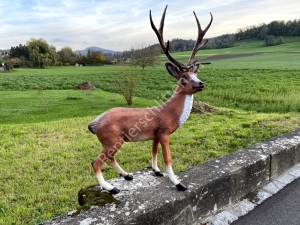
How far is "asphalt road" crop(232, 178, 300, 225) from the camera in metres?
2.75

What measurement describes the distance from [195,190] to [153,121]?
0.90 meters

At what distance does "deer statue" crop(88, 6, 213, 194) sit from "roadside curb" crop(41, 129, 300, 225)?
7.6 inches

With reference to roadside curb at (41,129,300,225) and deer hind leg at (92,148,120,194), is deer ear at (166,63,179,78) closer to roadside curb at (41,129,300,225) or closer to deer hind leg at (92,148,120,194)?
deer hind leg at (92,148,120,194)

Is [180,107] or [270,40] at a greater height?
[270,40]

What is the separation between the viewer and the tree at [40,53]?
50781 mm

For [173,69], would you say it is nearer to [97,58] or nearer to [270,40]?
[97,58]

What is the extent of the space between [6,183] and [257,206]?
3.76 meters

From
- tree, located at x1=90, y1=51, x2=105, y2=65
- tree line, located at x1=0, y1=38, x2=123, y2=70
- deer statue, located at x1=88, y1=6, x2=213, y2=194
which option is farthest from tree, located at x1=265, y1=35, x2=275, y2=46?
deer statue, located at x1=88, y1=6, x2=213, y2=194

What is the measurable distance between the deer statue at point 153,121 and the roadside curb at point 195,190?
0.19 meters

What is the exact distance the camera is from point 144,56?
32.6 m

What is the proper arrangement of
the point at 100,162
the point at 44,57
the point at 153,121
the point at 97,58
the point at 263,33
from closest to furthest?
the point at 100,162, the point at 153,121, the point at 44,57, the point at 97,58, the point at 263,33

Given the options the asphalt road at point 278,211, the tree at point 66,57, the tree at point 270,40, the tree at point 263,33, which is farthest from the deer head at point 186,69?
the tree at point 66,57

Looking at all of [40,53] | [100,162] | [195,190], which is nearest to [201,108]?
[195,190]

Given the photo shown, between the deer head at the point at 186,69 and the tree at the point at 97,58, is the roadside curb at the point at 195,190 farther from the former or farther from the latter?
the tree at the point at 97,58
